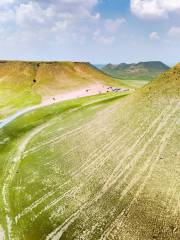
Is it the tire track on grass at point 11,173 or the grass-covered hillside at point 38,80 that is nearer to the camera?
the tire track on grass at point 11,173

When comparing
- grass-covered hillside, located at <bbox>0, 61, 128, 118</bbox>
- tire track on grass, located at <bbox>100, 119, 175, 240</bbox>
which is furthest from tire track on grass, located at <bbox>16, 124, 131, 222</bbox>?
grass-covered hillside, located at <bbox>0, 61, 128, 118</bbox>

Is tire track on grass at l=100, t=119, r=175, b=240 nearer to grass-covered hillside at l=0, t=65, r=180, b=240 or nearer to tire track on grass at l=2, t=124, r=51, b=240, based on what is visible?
grass-covered hillside at l=0, t=65, r=180, b=240

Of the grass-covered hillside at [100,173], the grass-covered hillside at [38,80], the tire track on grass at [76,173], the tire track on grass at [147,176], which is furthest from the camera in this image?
the grass-covered hillside at [38,80]

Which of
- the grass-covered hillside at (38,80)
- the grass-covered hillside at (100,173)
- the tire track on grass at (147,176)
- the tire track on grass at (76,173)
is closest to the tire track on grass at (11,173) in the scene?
the grass-covered hillside at (100,173)

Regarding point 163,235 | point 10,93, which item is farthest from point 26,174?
point 10,93

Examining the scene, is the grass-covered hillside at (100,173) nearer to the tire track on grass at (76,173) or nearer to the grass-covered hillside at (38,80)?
the tire track on grass at (76,173)

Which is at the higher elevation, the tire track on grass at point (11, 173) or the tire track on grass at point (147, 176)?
the tire track on grass at point (147, 176)

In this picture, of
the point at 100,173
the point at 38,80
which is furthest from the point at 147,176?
the point at 38,80
